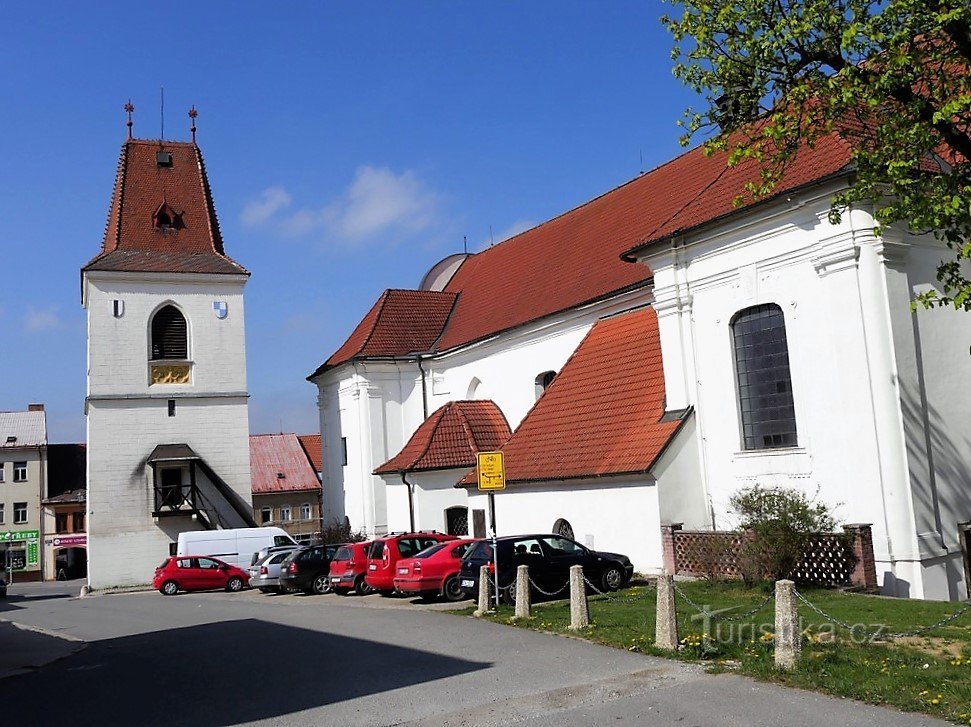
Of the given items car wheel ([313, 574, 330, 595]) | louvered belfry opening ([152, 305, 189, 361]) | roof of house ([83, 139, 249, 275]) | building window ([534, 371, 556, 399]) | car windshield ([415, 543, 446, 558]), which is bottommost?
car wheel ([313, 574, 330, 595])

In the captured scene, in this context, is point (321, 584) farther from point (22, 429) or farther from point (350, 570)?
point (22, 429)

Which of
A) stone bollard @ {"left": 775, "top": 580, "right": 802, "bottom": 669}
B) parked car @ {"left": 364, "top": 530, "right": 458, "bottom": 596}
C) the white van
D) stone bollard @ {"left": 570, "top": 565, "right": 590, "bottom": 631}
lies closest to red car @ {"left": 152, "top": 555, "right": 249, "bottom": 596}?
the white van

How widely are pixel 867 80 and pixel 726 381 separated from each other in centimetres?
790

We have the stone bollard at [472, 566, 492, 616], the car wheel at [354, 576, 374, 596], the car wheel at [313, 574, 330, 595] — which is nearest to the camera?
the stone bollard at [472, 566, 492, 616]

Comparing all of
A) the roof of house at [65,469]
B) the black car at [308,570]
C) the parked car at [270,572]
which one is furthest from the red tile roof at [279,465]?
the black car at [308,570]

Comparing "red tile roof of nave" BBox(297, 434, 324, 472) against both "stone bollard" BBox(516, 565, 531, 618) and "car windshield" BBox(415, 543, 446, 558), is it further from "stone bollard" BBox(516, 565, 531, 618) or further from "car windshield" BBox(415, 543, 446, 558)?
"stone bollard" BBox(516, 565, 531, 618)

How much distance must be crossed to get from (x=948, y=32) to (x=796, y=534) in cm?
820

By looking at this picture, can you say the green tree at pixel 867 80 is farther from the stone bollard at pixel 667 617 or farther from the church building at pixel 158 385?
the church building at pixel 158 385

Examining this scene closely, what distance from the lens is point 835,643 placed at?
10.7 m

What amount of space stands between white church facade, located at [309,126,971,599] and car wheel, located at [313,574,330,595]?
425 centimetres

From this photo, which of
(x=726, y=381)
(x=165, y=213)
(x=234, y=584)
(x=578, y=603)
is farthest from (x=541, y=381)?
(x=165, y=213)

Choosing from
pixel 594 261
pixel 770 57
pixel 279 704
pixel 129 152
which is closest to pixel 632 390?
pixel 594 261

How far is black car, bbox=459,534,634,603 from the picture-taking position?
57.4 feet

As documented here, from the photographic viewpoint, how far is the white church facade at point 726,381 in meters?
16.5
